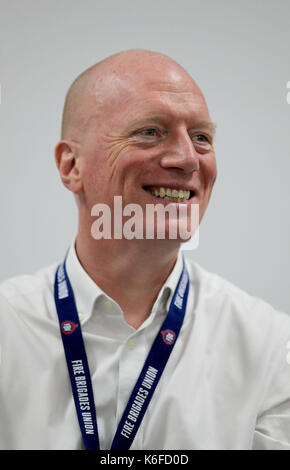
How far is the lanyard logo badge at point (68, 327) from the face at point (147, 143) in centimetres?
40

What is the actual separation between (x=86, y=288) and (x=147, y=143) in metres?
0.53

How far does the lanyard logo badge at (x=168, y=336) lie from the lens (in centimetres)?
155

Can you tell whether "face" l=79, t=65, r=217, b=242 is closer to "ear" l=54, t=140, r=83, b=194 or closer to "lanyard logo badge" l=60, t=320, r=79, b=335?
"ear" l=54, t=140, r=83, b=194

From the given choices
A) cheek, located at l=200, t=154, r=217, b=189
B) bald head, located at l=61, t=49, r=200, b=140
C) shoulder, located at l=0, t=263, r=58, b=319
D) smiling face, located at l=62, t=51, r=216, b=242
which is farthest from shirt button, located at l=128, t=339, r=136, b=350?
bald head, located at l=61, t=49, r=200, b=140

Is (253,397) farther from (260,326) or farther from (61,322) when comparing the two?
(61,322)

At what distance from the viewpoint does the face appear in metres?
1.42

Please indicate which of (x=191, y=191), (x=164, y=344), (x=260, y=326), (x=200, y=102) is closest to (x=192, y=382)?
(x=164, y=344)

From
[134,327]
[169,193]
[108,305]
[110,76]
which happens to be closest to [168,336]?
[134,327]

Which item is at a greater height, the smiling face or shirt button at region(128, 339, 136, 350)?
the smiling face

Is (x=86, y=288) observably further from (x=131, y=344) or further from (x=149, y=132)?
(x=149, y=132)

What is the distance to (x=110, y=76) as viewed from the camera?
1.51 metres

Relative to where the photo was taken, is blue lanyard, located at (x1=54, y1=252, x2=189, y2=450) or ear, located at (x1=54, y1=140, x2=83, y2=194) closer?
blue lanyard, located at (x1=54, y1=252, x2=189, y2=450)

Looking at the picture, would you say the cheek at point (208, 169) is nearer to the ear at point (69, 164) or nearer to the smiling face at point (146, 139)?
the smiling face at point (146, 139)

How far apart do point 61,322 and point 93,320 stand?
0.10 meters
